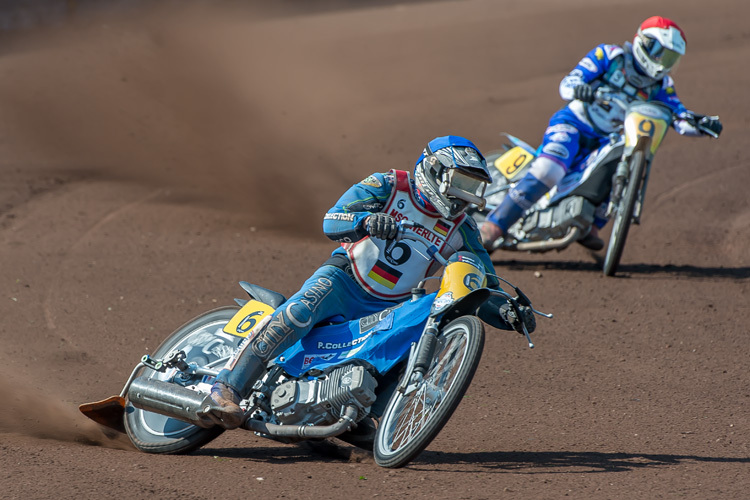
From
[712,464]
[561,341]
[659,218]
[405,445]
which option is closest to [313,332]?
[405,445]

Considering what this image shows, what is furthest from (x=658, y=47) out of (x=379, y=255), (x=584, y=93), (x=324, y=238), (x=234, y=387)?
(x=234, y=387)

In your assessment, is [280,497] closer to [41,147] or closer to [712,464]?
[712,464]

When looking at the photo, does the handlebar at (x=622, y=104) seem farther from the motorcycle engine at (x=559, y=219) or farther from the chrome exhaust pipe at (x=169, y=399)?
the chrome exhaust pipe at (x=169, y=399)

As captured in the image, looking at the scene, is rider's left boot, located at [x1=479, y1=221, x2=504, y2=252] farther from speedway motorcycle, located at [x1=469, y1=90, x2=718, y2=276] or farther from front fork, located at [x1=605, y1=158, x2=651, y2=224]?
front fork, located at [x1=605, y1=158, x2=651, y2=224]

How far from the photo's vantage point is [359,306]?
565 cm

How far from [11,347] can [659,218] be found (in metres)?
7.90

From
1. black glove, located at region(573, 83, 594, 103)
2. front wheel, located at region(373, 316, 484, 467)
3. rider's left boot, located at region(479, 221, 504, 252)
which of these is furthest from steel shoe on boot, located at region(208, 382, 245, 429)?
black glove, located at region(573, 83, 594, 103)

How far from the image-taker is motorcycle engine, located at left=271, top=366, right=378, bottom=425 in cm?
509

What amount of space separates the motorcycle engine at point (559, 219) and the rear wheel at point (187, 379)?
471 centimetres

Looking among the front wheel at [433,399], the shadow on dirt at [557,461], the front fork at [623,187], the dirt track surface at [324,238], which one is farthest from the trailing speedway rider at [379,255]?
the front fork at [623,187]

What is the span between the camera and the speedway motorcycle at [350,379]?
486 cm

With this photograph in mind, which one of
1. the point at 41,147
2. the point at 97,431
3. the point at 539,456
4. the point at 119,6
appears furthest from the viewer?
the point at 119,6

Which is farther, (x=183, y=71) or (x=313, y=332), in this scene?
(x=183, y=71)

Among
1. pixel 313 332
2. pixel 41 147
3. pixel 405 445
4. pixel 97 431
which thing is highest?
pixel 41 147
